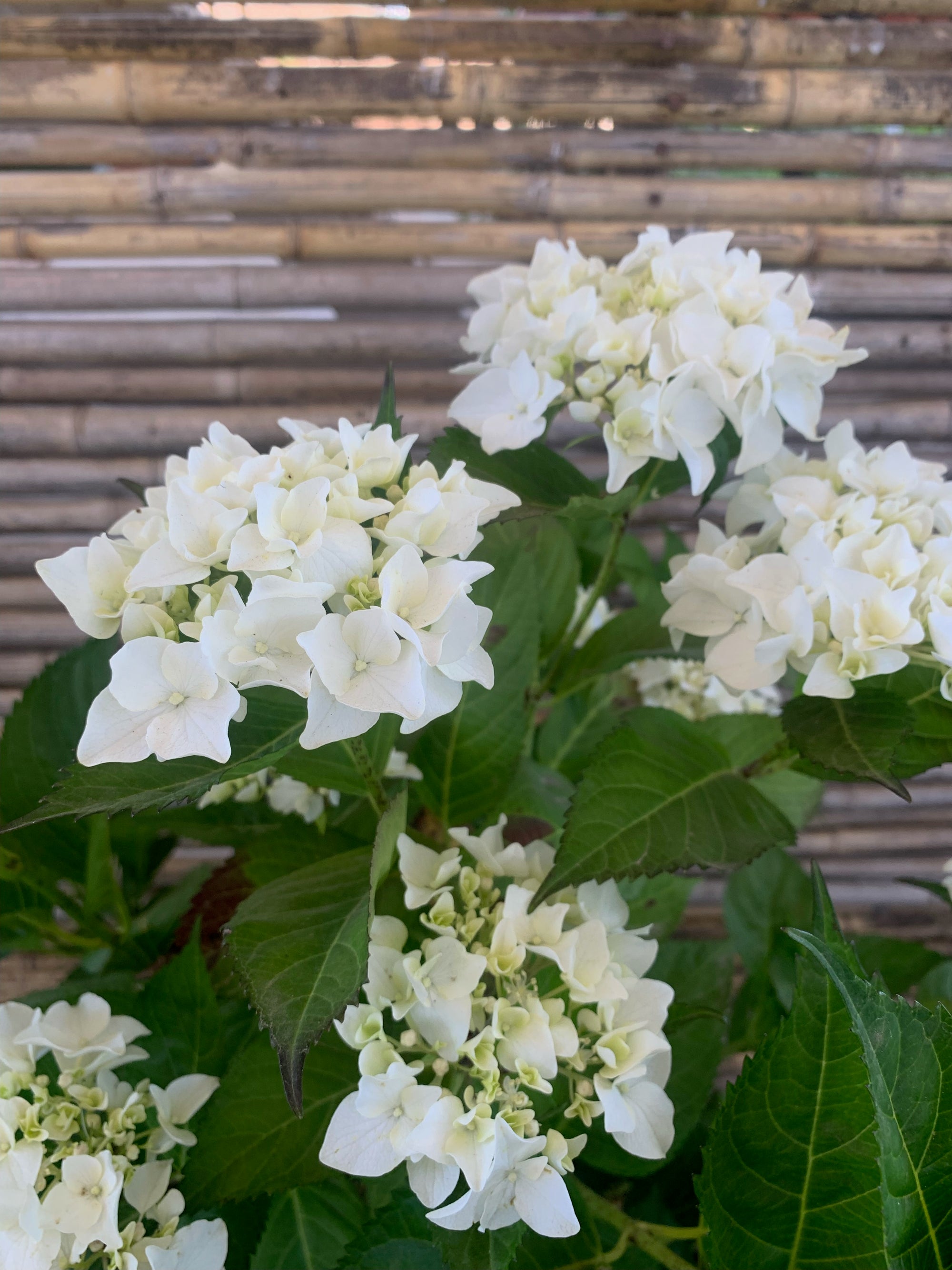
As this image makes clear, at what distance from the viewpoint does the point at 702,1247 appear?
1.17 ft

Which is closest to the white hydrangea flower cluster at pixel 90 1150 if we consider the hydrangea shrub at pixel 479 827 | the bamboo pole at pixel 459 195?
the hydrangea shrub at pixel 479 827

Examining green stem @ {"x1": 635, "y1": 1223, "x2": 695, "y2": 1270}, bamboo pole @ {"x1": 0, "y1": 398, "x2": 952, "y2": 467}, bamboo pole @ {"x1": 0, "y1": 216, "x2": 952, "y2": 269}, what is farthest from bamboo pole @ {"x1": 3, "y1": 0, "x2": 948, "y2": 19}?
green stem @ {"x1": 635, "y1": 1223, "x2": 695, "y2": 1270}

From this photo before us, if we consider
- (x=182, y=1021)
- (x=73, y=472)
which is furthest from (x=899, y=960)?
(x=73, y=472)

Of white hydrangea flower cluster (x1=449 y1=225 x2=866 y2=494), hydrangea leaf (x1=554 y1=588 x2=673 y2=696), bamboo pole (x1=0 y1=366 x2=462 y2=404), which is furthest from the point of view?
bamboo pole (x1=0 y1=366 x2=462 y2=404)

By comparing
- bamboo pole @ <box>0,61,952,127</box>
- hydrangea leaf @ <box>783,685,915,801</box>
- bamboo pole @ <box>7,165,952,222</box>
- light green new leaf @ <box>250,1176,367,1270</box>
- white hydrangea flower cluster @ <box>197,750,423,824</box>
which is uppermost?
A: bamboo pole @ <box>0,61,952,127</box>

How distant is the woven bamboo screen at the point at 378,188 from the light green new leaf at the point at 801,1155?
44 centimetres

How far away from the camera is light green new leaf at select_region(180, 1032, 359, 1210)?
34 centimetres

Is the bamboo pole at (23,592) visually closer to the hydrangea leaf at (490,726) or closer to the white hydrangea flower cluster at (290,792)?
the white hydrangea flower cluster at (290,792)

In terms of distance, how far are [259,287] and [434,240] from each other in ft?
0.40

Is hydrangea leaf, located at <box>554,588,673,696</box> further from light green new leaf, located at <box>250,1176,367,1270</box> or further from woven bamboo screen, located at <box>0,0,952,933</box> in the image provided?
light green new leaf, located at <box>250,1176,367,1270</box>

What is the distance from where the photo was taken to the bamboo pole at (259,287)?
1.86ft

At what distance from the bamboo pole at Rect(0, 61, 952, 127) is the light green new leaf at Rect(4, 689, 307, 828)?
0.41 metres

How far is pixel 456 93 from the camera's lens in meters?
0.52

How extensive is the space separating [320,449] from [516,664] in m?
0.16
